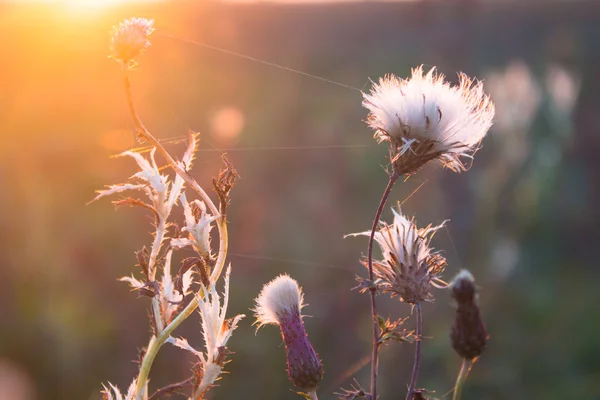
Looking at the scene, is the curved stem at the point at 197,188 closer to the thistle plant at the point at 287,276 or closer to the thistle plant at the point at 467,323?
the thistle plant at the point at 287,276

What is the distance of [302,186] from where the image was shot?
8.70 metres

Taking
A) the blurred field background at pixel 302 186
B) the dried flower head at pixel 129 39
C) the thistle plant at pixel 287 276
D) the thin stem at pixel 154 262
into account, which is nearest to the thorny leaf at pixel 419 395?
the thistle plant at pixel 287 276

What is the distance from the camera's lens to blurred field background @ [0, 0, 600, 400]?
4992 millimetres

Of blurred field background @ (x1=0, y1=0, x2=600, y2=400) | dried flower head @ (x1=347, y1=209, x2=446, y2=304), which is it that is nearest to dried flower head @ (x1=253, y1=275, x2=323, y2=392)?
dried flower head @ (x1=347, y1=209, x2=446, y2=304)

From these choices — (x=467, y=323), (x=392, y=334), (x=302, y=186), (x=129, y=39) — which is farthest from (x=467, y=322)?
(x=302, y=186)

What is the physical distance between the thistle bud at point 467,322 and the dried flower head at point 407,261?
47mm

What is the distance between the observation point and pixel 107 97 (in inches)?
363

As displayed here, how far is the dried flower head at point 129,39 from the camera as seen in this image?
65 cm

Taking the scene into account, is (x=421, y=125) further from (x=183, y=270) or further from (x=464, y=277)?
(x=183, y=270)

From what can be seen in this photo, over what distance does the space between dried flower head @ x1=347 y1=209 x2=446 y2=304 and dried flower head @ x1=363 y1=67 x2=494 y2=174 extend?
107 mm

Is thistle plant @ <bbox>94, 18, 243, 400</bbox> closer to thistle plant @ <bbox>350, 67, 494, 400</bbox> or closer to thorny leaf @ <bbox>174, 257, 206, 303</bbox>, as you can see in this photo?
thorny leaf @ <bbox>174, 257, 206, 303</bbox>

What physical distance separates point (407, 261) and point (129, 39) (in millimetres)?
541

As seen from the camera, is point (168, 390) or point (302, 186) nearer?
point (168, 390)

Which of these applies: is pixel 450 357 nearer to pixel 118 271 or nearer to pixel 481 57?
pixel 118 271
